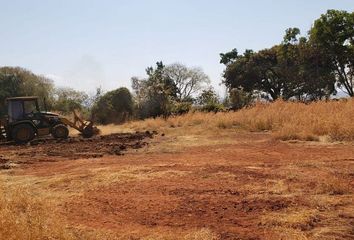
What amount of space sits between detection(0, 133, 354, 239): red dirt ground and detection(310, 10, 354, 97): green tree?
72.5 feet

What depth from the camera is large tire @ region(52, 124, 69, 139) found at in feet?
65.4

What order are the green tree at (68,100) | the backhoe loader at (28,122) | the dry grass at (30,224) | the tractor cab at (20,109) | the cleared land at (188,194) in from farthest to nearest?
1. the green tree at (68,100)
2. the tractor cab at (20,109)
3. the backhoe loader at (28,122)
4. the cleared land at (188,194)
5. the dry grass at (30,224)

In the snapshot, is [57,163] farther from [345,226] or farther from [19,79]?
[19,79]

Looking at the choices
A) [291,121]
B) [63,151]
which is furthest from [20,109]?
[291,121]

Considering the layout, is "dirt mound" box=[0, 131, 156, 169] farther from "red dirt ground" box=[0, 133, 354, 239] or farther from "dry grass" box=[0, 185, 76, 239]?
"dry grass" box=[0, 185, 76, 239]

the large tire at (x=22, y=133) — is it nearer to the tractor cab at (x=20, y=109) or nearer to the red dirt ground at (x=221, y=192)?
the tractor cab at (x=20, y=109)

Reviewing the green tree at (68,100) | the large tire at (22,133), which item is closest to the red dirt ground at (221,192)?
the large tire at (22,133)

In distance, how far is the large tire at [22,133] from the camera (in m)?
19.0

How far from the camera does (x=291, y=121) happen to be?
52.7 feet

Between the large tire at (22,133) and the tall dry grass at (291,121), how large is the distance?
672 centimetres

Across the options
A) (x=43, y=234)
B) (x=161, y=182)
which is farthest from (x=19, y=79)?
(x=43, y=234)

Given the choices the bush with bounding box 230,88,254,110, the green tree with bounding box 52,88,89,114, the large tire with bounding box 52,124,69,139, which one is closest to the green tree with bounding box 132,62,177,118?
the bush with bounding box 230,88,254,110

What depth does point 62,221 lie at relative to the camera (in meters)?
5.93

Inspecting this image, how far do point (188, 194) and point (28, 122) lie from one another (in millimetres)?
13592
